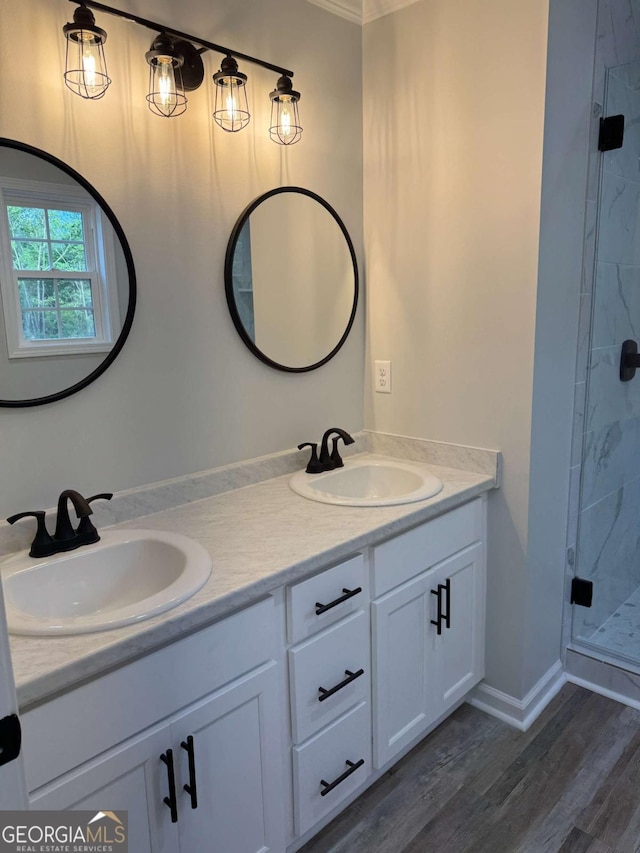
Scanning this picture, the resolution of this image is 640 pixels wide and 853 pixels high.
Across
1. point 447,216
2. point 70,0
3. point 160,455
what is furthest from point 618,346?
point 70,0

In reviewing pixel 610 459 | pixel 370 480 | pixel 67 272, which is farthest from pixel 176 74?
pixel 610 459

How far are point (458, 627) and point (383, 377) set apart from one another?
933mm

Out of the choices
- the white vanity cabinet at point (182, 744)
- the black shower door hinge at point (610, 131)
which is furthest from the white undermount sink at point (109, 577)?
the black shower door hinge at point (610, 131)

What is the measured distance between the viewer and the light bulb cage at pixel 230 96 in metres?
1.65

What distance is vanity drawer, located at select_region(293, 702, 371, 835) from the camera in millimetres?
1497

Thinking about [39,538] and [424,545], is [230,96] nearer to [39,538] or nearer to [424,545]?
[39,538]

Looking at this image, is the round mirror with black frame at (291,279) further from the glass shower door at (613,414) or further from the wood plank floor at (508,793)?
the wood plank floor at (508,793)

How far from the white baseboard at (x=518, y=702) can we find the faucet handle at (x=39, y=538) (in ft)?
5.15

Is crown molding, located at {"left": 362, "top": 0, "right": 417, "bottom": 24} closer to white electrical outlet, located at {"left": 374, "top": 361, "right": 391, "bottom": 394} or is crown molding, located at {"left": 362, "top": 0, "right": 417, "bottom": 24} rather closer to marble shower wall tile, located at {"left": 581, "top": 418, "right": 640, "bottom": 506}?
white electrical outlet, located at {"left": 374, "top": 361, "right": 391, "bottom": 394}

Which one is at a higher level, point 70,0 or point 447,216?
point 70,0

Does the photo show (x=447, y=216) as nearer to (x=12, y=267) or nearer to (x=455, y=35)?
(x=455, y=35)

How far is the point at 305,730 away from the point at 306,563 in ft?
1.43

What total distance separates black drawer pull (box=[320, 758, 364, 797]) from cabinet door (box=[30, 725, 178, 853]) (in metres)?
0.46

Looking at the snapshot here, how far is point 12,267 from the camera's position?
1.40 m
